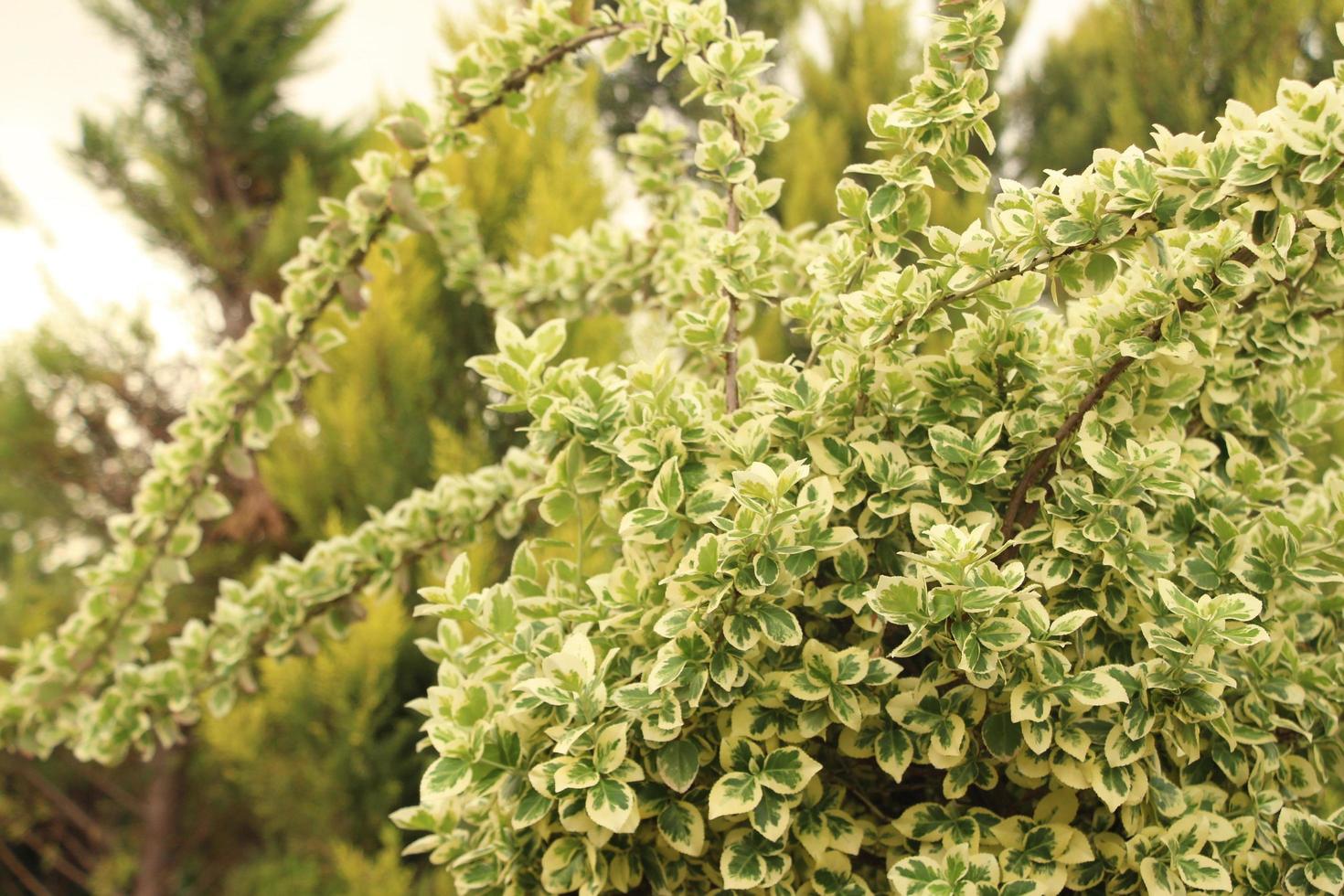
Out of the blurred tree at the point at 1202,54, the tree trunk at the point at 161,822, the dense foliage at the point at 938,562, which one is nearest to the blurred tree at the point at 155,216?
the tree trunk at the point at 161,822

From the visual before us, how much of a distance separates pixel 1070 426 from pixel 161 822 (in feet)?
8.77

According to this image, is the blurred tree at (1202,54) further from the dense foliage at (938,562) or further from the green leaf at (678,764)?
the green leaf at (678,764)

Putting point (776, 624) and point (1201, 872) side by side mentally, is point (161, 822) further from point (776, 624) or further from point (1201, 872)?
point (1201, 872)

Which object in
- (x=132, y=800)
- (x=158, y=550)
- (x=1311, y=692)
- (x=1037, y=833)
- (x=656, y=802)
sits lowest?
(x=132, y=800)

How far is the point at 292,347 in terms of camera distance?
1.11 m

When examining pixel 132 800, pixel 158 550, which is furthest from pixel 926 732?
pixel 132 800

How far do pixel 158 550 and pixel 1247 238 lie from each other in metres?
1.15

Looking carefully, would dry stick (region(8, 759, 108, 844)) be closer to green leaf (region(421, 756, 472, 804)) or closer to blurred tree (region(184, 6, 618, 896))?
blurred tree (region(184, 6, 618, 896))

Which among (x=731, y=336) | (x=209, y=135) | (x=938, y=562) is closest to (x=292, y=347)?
(x=731, y=336)

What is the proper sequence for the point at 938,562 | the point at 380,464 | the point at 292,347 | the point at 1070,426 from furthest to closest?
the point at 380,464 < the point at 292,347 < the point at 1070,426 < the point at 938,562

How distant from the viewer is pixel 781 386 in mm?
717

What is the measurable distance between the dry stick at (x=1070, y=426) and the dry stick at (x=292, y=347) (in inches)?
22.7

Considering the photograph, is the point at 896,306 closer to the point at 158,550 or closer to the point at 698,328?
the point at 698,328

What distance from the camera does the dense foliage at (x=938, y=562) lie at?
592mm
